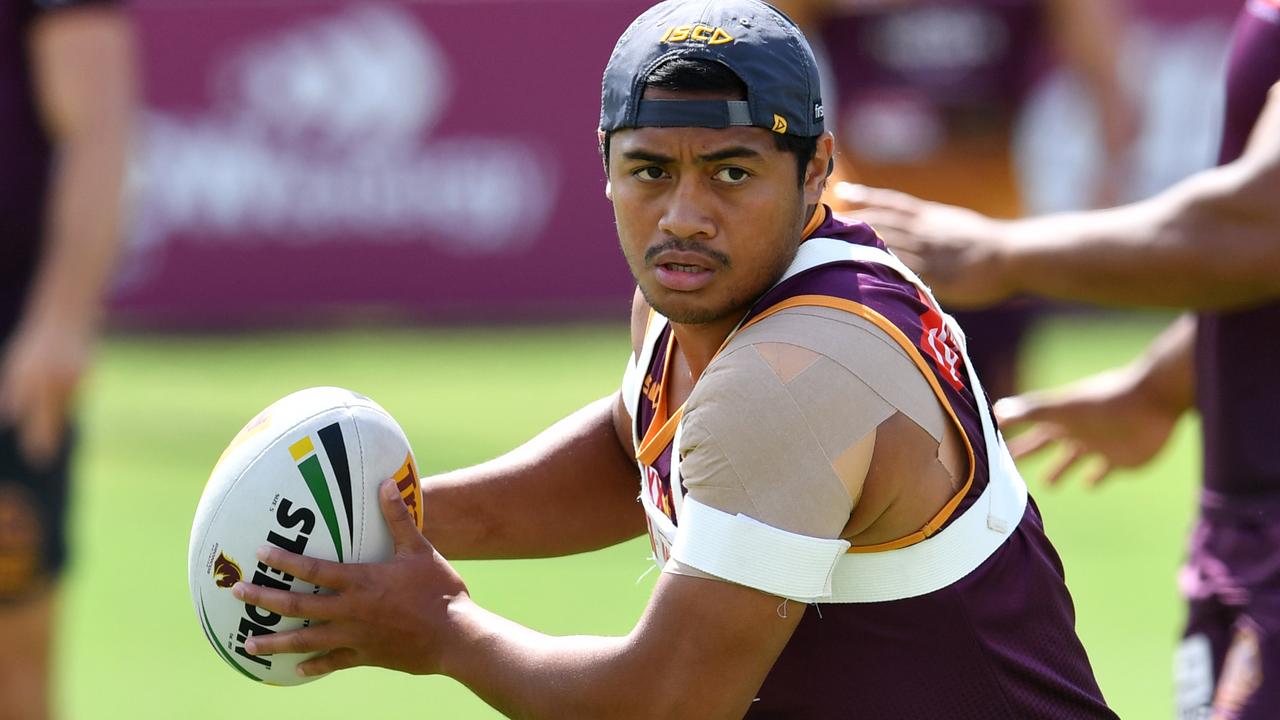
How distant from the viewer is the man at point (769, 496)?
269 centimetres

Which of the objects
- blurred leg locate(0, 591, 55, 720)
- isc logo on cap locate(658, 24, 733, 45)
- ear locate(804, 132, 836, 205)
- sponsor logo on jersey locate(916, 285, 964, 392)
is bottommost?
blurred leg locate(0, 591, 55, 720)

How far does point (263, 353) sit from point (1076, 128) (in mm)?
5568

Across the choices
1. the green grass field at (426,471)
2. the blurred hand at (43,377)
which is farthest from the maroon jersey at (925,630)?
the green grass field at (426,471)

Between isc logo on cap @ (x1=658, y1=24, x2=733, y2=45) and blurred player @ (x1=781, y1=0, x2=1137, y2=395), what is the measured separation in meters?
3.21

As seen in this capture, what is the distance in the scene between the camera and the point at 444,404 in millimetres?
10836

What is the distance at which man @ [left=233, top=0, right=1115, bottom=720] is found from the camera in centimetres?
269

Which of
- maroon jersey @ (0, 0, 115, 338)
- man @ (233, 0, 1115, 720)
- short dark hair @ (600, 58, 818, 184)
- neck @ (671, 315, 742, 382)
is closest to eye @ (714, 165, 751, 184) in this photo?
man @ (233, 0, 1115, 720)

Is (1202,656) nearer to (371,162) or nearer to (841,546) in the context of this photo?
(841,546)

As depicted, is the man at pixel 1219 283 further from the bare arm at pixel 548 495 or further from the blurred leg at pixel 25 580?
the blurred leg at pixel 25 580

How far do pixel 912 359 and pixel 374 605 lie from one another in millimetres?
895

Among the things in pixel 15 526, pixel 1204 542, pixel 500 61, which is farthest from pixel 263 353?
pixel 1204 542

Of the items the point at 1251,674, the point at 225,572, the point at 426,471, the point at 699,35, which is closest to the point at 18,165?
the point at 225,572

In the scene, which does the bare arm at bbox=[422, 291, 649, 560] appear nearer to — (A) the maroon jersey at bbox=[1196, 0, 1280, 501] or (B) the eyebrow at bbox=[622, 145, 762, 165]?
(B) the eyebrow at bbox=[622, 145, 762, 165]

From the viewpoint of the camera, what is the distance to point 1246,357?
3.59 metres
